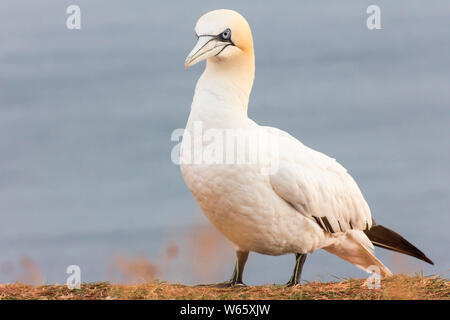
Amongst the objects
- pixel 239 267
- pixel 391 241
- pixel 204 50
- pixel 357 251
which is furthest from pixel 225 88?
pixel 391 241

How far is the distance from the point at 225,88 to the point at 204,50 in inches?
18.5

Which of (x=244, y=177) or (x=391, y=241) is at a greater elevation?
(x=244, y=177)

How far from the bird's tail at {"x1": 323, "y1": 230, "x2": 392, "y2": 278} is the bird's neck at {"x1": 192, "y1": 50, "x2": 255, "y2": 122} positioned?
198 centimetres

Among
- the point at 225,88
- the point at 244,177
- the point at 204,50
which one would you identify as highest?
the point at 204,50

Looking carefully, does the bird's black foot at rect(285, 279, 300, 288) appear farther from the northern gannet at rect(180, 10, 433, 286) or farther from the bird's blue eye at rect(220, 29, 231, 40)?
the bird's blue eye at rect(220, 29, 231, 40)

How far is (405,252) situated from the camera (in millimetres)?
10531

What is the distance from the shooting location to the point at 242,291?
8.95 meters

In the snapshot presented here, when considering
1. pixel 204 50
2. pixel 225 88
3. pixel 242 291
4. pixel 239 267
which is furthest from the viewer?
pixel 239 267

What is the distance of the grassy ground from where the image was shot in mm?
8484

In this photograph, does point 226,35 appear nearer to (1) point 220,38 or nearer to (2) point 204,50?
(1) point 220,38

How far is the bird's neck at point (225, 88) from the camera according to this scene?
9.19 m

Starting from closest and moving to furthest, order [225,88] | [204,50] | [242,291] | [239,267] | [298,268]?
[242,291] → [204,50] → [225,88] → [298,268] → [239,267]
